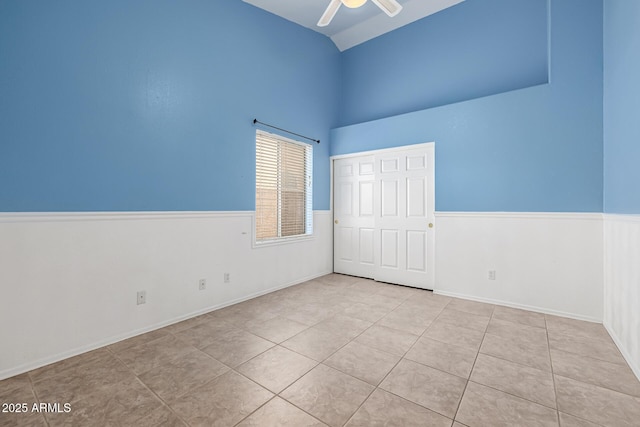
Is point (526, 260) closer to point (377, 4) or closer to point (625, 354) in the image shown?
point (625, 354)

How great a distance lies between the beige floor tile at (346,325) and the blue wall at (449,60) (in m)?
3.33

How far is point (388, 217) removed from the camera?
4.39 m

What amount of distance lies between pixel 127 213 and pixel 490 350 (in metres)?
3.43

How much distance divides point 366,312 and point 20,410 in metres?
2.77

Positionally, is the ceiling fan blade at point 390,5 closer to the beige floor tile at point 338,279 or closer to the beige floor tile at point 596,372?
the beige floor tile at point 596,372

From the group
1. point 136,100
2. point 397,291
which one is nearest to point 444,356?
point 397,291

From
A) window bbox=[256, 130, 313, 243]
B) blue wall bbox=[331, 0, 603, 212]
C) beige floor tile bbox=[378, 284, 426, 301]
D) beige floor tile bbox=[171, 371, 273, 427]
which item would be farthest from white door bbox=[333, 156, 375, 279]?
beige floor tile bbox=[171, 371, 273, 427]

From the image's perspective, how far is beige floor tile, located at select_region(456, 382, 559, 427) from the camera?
151 cm

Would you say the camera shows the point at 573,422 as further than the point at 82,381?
No

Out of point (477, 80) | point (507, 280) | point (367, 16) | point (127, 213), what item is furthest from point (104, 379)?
point (367, 16)

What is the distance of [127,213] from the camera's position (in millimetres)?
2551

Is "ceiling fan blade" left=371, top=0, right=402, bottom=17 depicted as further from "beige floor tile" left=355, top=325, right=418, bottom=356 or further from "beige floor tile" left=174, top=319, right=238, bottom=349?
"beige floor tile" left=174, top=319, right=238, bottom=349

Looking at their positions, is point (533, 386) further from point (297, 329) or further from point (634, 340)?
point (297, 329)

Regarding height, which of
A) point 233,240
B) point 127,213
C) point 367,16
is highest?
point 367,16
